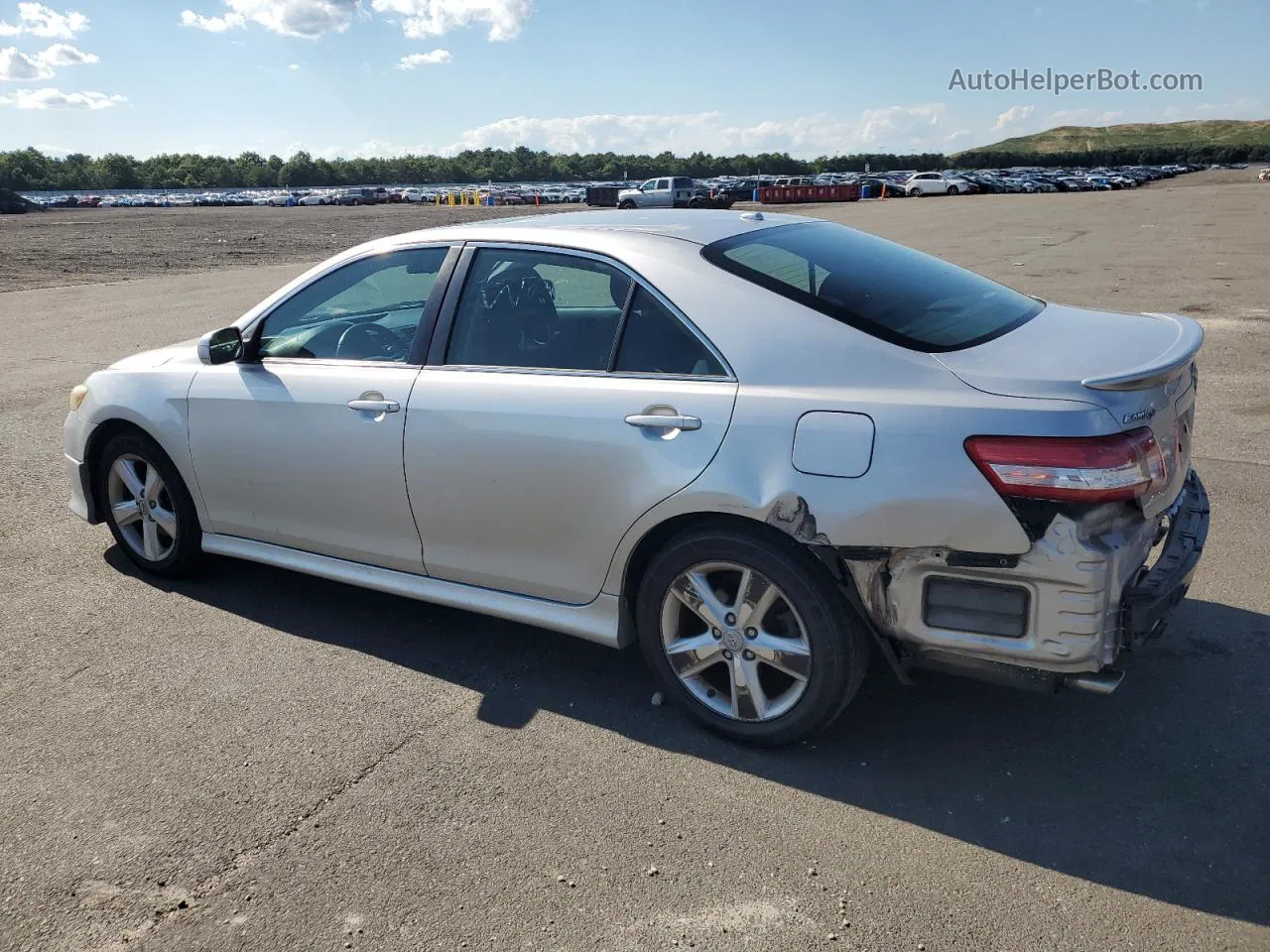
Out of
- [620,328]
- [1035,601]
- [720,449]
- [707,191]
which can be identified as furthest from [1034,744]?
[707,191]

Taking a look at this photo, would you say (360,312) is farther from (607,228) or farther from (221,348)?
(607,228)

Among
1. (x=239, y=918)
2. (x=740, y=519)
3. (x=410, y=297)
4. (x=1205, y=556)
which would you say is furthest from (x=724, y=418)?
(x=1205, y=556)

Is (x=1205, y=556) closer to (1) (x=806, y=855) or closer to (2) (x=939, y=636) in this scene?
(2) (x=939, y=636)

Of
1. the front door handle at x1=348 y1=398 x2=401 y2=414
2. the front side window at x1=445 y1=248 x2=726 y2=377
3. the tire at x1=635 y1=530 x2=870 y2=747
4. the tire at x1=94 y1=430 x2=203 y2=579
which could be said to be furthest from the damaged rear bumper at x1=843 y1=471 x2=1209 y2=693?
the tire at x1=94 y1=430 x2=203 y2=579

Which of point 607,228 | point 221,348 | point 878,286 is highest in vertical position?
point 607,228

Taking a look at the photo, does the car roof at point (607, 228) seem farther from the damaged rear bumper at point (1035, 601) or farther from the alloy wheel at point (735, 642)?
the damaged rear bumper at point (1035, 601)

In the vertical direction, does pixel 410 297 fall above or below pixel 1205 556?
above

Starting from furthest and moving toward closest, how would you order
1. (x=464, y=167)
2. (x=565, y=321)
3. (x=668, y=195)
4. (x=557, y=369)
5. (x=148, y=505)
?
(x=464, y=167)
(x=668, y=195)
(x=148, y=505)
(x=565, y=321)
(x=557, y=369)

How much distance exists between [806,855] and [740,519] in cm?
101

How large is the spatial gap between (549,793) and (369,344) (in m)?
2.00

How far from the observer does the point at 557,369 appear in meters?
3.65

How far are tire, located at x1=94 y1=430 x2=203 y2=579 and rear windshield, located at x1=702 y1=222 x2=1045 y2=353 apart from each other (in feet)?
9.17

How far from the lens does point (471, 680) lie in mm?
3945

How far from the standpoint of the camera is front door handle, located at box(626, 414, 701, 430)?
3.24 m
